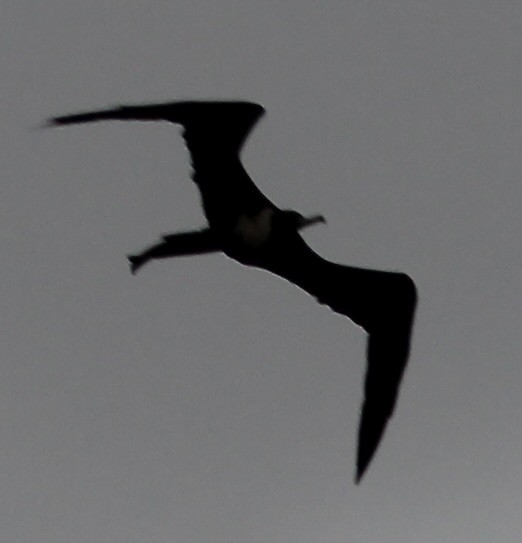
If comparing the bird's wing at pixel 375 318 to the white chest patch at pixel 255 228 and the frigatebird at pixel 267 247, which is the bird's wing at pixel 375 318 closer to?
the frigatebird at pixel 267 247

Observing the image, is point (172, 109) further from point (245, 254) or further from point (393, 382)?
point (393, 382)

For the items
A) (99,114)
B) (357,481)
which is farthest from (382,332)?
(99,114)

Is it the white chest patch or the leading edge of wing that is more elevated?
the leading edge of wing

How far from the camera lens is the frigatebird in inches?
416

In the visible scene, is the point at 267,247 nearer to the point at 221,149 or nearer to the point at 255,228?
the point at 255,228

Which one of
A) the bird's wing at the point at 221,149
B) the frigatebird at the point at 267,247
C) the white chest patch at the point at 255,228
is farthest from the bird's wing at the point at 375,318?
the bird's wing at the point at 221,149

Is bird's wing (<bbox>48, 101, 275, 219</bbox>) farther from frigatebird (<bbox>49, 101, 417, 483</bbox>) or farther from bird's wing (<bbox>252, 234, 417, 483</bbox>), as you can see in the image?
bird's wing (<bbox>252, 234, 417, 483</bbox>)

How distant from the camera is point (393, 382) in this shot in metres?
11.8

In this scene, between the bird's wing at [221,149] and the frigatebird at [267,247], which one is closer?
the frigatebird at [267,247]

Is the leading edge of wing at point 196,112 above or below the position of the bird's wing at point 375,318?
above

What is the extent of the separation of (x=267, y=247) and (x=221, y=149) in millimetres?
865

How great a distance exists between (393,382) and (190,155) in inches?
106

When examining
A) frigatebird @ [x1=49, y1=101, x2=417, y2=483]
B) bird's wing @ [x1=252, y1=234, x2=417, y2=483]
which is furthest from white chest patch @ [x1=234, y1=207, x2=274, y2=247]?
bird's wing @ [x1=252, y1=234, x2=417, y2=483]

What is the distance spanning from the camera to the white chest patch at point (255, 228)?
35.3 ft
